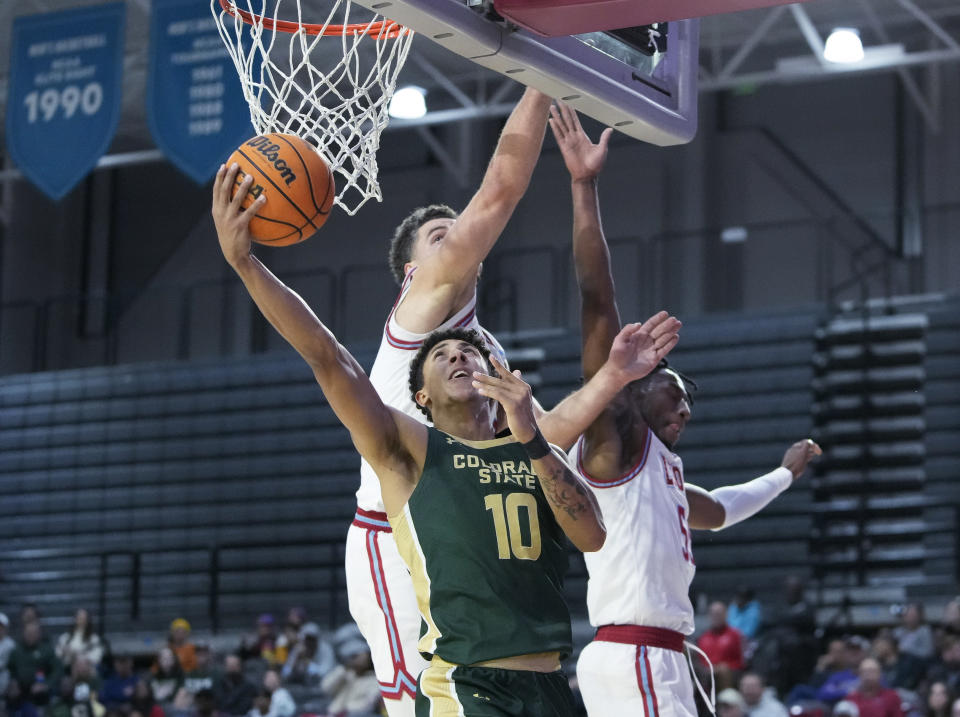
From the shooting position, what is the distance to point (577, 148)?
18.3ft

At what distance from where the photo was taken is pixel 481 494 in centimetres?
419

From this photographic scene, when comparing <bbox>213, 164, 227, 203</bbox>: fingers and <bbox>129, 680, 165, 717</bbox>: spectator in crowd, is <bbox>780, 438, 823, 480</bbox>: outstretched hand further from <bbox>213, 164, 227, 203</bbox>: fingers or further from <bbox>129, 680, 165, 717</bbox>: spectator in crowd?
<bbox>129, 680, 165, 717</bbox>: spectator in crowd

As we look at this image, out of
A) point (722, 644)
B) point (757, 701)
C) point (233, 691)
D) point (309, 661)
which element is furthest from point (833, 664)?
point (233, 691)

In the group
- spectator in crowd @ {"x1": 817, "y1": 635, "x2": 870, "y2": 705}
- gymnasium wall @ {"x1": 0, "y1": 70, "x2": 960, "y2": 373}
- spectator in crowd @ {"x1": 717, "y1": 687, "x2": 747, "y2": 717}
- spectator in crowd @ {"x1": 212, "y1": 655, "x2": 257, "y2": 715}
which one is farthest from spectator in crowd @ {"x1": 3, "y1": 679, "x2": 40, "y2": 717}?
spectator in crowd @ {"x1": 817, "y1": 635, "x2": 870, "y2": 705}

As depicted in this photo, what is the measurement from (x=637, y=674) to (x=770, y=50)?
51.6ft

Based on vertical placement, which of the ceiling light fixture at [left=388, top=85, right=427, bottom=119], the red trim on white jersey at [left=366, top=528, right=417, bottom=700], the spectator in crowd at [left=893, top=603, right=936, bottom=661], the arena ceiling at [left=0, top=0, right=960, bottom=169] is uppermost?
the arena ceiling at [left=0, top=0, right=960, bottom=169]

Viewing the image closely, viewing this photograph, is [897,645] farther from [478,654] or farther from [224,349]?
[224,349]

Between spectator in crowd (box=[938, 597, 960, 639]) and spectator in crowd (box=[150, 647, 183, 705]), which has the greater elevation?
spectator in crowd (box=[938, 597, 960, 639])

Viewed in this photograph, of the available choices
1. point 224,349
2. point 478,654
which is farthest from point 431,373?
point 224,349

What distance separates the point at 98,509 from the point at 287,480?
2689 mm

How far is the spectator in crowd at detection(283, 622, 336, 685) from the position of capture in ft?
47.3

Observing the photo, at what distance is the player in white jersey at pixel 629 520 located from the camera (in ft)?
17.0

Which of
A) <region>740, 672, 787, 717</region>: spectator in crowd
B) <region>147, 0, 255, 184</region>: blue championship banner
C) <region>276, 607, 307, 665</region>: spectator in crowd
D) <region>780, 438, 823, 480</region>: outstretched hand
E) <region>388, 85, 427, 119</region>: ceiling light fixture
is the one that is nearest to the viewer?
<region>780, 438, 823, 480</region>: outstretched hand

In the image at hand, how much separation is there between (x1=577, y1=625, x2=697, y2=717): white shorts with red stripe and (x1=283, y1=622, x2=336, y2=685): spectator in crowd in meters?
9.53
